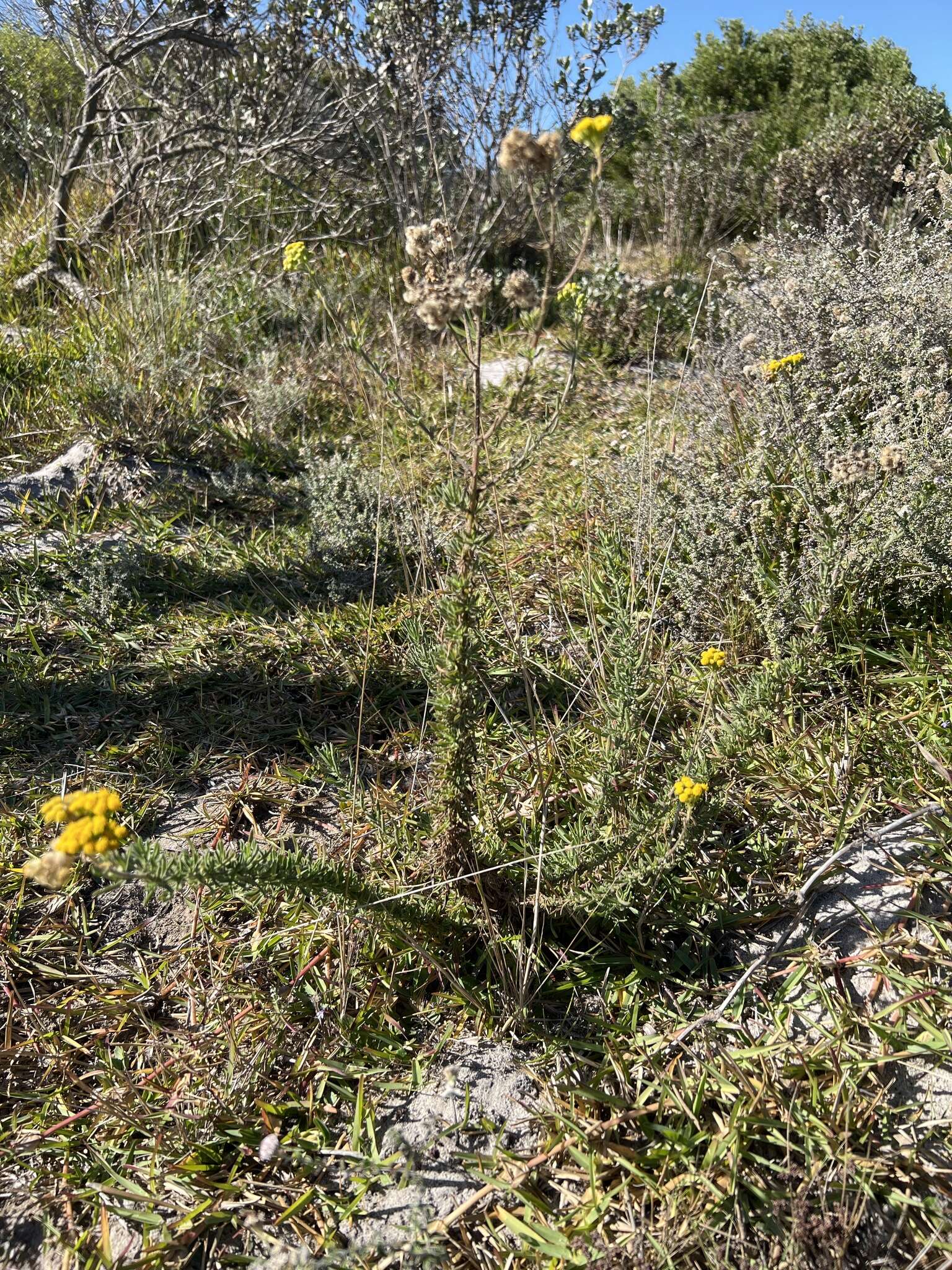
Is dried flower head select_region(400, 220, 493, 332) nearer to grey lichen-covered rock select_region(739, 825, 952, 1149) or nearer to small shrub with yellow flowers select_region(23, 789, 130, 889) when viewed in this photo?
small shrub with yellow flowers select_region(23, 789, 130, 889)

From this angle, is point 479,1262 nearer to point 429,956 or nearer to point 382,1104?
point 382,1104

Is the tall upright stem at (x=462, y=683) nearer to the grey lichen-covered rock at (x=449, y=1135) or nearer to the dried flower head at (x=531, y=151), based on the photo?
the dried flower head at (x=531, y=151)

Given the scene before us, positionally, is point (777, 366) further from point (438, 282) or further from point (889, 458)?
point (438, 282)

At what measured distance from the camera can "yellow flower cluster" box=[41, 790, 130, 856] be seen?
1.10m

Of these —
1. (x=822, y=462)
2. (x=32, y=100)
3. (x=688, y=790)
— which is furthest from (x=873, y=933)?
(x=32, y=100)

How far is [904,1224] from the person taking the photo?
133cm

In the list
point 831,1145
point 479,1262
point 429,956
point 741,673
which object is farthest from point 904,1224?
point 741,673

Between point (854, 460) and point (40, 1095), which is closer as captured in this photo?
point (40, 1095)

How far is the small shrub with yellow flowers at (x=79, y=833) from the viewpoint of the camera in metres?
1.08

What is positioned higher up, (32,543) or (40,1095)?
(32,543)

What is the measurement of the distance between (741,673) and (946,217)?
7.82ft

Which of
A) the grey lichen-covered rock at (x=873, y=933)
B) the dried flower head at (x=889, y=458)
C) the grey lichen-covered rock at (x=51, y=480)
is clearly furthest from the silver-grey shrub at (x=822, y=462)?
the grey lichen-covered rock at (x=51, y=480)

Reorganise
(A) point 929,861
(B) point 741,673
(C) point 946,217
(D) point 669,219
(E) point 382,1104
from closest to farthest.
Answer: (E) point 382,1104 → (A) point 929,861 → (B) point 741,673 → (C) point 946,217 → (D) point 669,219

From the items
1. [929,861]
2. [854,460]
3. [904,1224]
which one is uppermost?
[854,460]
